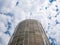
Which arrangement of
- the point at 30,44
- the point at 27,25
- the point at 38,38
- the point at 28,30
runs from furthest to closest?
1. the point at 27,25
2. the point at 28,30
3. the point at 38,38
4. the point at 30,44

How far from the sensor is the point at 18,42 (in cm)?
2295

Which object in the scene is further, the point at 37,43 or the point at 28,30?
the point at 28,30

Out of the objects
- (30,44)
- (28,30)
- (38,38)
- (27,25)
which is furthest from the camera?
(27,25)

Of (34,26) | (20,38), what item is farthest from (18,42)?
(34,26)

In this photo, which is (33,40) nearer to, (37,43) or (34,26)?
(37,43)

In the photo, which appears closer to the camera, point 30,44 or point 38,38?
point 30,44

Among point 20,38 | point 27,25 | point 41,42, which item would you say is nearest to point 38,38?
point 41,42

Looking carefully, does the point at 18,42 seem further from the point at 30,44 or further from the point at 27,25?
the point at 27,25

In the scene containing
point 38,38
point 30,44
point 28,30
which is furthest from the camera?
point 28,30

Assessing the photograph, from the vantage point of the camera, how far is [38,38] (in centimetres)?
2319

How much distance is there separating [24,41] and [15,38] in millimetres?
2396

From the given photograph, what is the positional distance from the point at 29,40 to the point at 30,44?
88cm

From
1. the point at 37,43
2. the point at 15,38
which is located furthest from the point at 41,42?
the point at 15,38

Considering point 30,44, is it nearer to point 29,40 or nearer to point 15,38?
point 29,40
